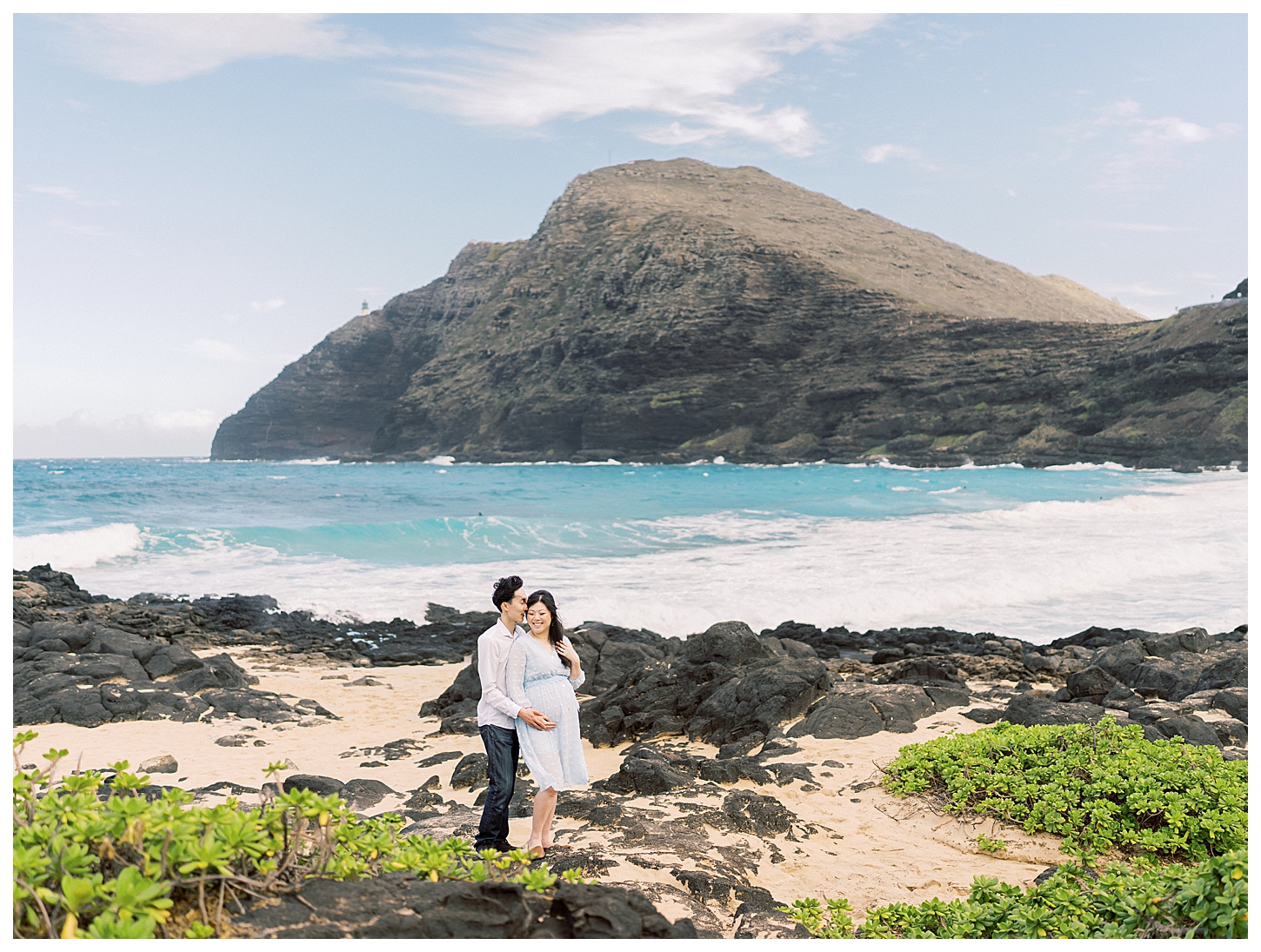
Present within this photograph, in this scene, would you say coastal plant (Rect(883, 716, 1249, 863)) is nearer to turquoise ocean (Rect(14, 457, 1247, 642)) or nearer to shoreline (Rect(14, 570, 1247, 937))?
shoreline (Rect(14, 570, 1247, 937))

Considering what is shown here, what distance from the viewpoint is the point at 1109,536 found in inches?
854

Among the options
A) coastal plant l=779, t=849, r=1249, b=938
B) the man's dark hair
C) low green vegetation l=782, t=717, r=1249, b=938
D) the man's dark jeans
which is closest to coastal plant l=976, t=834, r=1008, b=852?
low green vegetation l=782, t=717, r=1249, b=938

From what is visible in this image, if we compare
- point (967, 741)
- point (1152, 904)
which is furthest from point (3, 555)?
point (967, 741)

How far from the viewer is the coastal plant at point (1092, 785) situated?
433cm

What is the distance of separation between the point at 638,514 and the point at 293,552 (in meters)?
13.2

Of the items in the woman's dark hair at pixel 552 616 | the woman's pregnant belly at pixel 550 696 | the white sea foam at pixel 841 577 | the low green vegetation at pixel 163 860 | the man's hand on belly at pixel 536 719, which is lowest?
the white sea foam at pixel 841 577

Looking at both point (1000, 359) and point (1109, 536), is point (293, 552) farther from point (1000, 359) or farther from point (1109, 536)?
point (1000, 359)

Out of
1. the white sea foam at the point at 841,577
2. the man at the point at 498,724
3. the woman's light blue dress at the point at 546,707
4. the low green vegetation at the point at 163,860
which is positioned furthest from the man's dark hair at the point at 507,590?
the white sea foam at the point at 841,577

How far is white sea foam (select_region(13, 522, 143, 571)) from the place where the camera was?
21.5m

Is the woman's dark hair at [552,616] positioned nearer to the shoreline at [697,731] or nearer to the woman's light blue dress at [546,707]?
the woman's light blue dress at [546,707]

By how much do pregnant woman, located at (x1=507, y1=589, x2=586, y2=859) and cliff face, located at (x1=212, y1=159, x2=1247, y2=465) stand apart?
2794 inches

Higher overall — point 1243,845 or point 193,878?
point 193,878

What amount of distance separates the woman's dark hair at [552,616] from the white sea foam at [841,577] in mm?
10267

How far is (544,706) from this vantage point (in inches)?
168
